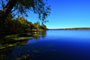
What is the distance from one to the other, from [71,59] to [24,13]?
881cm

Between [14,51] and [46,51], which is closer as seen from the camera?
[14,51]

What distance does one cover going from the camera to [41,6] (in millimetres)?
10180

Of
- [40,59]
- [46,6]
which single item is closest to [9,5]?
[46,6]

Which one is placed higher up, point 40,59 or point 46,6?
point 46,6

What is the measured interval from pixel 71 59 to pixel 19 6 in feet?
30.7

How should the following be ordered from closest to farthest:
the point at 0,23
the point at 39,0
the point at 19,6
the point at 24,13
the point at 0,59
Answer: the point at 0,59, the point at 0,23, the point at 39,0, the point at 19,6, the point at 24,13

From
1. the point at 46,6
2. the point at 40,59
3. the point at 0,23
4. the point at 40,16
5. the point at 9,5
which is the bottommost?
the point at 40,59

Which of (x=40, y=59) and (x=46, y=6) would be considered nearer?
(x=40, y=59)

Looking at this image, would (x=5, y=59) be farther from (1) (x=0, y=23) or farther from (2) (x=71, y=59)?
(2) (x=71, y=59)

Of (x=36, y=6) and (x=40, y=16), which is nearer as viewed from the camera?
(x=36, y=6)

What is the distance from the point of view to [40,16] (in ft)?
35.1

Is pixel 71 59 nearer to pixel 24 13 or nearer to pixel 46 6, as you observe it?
pixel 46 6

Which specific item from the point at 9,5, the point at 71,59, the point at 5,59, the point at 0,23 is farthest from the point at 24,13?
the point at 71,59

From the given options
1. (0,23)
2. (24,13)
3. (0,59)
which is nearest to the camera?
(0,59)
